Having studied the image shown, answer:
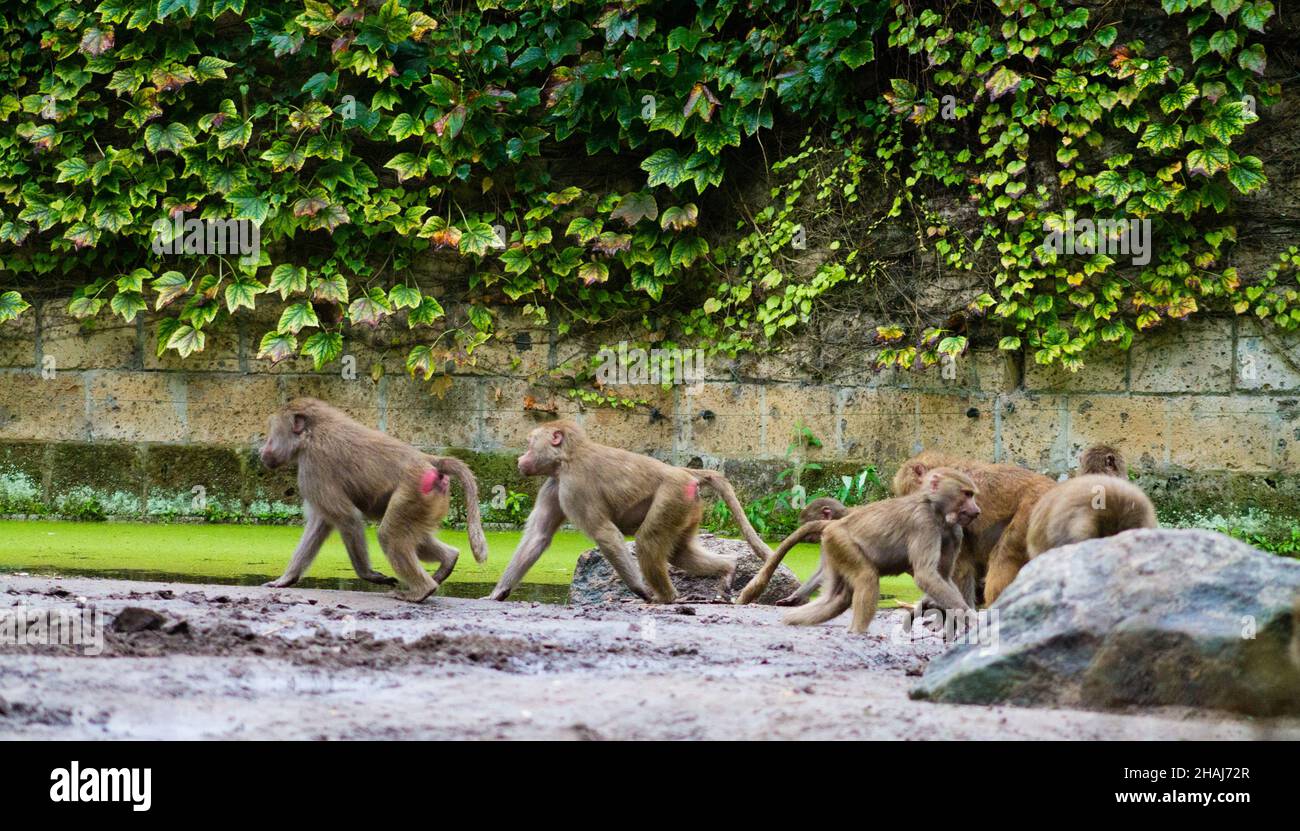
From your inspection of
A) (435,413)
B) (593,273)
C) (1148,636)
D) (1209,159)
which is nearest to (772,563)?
Answer: (1148,636)

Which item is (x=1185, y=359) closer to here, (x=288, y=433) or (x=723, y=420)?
(x=723, y=420)

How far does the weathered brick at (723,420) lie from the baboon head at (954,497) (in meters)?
4.41

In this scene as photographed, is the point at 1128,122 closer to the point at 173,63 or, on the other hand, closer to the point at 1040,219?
the point at 1040,219

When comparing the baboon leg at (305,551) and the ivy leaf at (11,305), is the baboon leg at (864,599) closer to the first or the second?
the baboon leg at (305,551)

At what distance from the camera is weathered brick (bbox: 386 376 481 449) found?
38.8 feet

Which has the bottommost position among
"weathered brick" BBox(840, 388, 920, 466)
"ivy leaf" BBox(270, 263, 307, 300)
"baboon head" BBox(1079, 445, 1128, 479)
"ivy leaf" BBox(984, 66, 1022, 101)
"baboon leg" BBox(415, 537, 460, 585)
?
"baboon leg" BBox(415, 537, 460, 585)

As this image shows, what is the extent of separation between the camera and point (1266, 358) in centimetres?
1061

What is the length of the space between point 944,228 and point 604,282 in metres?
2.84

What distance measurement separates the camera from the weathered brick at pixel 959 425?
11062mm

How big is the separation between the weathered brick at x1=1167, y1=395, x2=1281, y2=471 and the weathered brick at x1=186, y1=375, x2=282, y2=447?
24.4ft

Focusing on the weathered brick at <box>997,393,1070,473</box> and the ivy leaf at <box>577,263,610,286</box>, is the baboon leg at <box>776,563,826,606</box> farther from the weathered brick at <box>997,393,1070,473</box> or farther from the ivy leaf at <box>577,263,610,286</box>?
the ivy leaf at <box>577,263,610,286</box>

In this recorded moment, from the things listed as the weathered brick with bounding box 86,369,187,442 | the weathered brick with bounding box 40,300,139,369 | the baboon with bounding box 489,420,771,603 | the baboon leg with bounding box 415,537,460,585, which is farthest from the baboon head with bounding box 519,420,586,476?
the weathered brick with bounding box 40,300,139,369

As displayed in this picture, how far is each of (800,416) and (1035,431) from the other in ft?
6.20

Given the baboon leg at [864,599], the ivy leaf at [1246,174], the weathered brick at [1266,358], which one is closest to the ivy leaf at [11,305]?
the baboon leg at [864,599]
